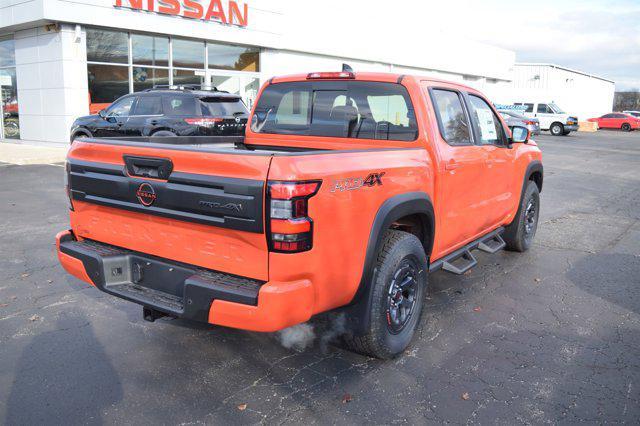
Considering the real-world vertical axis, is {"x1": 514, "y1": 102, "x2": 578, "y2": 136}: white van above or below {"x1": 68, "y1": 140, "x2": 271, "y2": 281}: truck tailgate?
above

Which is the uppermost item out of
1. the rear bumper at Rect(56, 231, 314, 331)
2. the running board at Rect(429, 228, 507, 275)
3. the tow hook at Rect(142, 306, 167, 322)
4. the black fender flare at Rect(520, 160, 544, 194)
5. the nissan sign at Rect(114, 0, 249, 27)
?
the nissan sign at Rect(114, 0, 249, 27)

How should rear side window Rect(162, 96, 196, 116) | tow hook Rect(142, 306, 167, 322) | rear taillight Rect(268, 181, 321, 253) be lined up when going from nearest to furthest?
rear taillight Rect(268, 181, 321, 253) → tow hook Rect(142, 306, 167, 322) → rear side window Rect(162, 96, 196, 116)

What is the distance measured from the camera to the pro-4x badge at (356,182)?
9.50 ft

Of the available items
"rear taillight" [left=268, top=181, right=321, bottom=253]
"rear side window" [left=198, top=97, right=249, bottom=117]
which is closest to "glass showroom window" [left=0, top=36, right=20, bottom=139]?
"rear side window" [left=198, top=97, right=249, bottom=117]

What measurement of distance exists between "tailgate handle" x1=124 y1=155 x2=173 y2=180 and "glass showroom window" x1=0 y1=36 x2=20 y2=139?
18.4m

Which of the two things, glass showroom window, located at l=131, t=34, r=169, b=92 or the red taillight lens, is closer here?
the red taillight lens

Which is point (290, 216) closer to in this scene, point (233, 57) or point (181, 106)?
point (181, 106)

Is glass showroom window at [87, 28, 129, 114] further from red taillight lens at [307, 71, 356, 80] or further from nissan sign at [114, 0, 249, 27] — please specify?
red taillight lens at [307, 71, 356, 80]

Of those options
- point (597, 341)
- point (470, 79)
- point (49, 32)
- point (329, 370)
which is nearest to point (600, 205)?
point (597, 341)

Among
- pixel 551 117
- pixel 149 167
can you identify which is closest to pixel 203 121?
pixel 149 167

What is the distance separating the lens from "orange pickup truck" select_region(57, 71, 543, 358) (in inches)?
109

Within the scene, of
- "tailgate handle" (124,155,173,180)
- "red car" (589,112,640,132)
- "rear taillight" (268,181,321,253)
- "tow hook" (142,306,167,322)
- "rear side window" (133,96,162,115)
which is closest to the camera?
"rear taillight" (268,181,321,253)

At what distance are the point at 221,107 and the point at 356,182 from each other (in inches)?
376

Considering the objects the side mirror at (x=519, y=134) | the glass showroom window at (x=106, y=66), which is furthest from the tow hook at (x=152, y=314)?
the glass showroom window at (x=106, y=66)
